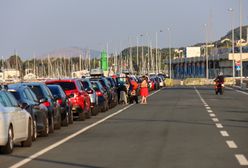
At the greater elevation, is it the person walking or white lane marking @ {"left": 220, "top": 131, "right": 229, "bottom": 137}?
A: the person walking

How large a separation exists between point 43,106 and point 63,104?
13.8 ft

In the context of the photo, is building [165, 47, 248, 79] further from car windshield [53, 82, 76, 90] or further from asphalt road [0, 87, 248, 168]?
asphalt road [0, 87, 248, 168]

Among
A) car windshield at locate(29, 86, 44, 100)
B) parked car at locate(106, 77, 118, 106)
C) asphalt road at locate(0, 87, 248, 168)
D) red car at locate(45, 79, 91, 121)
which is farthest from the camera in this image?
parked car at locate(106, 77, 118, 106)

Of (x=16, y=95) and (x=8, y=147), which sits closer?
(x=8, y=147)

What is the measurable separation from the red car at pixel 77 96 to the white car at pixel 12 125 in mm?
9945

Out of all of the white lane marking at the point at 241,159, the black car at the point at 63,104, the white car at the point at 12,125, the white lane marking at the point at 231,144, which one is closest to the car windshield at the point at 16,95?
the white car at the point at 12,125

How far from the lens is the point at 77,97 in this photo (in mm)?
28797

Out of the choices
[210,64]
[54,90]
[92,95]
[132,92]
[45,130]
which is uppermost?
[210,64]

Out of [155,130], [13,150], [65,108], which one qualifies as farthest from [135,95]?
[13,150]

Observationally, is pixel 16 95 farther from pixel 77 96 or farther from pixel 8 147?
pixel 77 96

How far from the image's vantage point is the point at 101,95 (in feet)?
115

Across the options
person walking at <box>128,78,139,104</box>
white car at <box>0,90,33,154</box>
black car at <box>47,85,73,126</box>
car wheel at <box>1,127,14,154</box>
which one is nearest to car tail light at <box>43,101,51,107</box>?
black car at <box>47,85,73,126</box>

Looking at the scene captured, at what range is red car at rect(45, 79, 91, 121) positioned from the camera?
2859 centimetres

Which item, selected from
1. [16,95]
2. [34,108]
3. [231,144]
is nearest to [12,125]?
[34,108]
